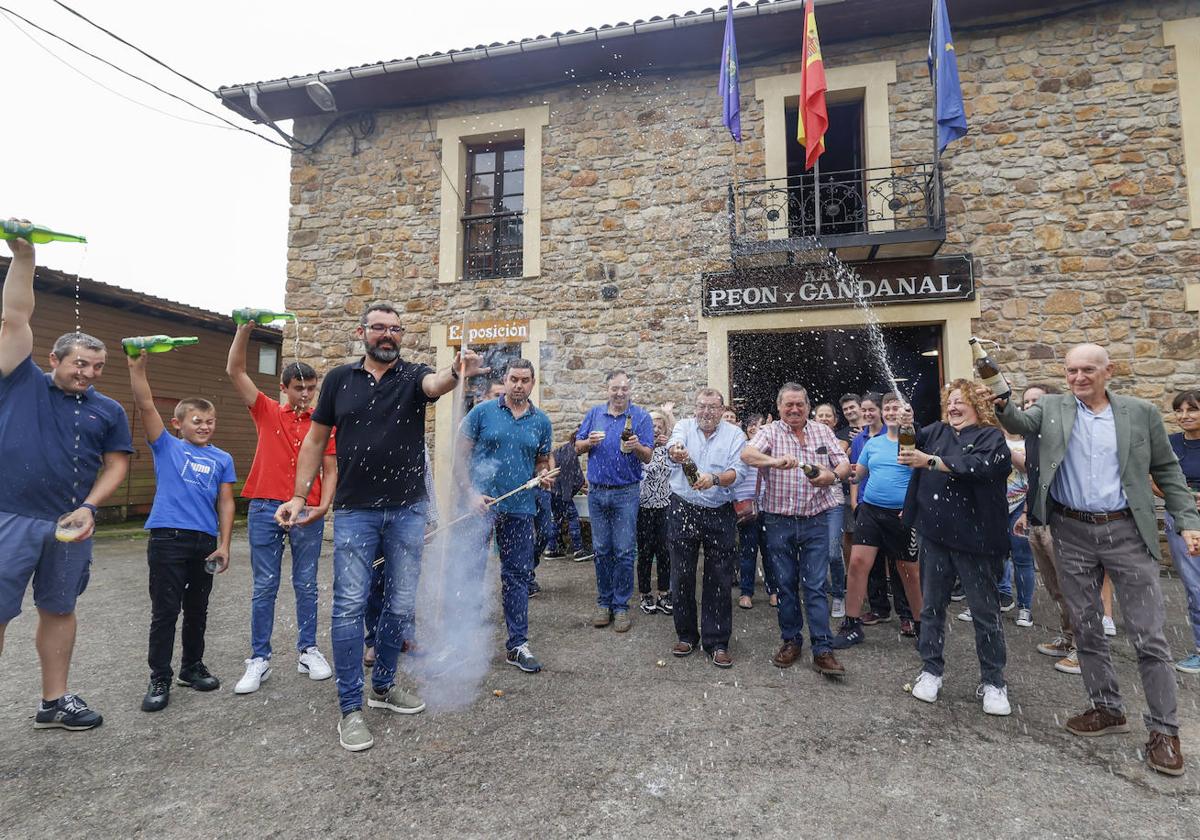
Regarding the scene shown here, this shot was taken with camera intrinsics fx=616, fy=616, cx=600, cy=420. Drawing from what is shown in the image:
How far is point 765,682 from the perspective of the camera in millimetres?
3643

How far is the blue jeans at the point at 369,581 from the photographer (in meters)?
2.95

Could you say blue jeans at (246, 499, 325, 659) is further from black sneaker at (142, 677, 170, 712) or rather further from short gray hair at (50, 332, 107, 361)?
short gray hair at (50, 332, 107, 361)

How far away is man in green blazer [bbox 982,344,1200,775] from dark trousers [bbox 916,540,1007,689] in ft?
1.09

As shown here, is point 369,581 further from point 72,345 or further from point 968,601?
point 968,601

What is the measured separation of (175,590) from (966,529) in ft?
14.4

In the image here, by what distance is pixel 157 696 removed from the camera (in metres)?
3.29

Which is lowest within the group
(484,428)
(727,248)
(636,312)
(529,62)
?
(484,428)

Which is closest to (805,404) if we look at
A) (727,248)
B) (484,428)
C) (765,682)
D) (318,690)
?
(765,682)

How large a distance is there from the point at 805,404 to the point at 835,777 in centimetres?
227

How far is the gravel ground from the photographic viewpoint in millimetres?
2281

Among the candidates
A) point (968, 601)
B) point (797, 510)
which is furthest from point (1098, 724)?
point (797, 510)

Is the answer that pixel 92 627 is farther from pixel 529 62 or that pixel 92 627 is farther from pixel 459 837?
pixel 529 62

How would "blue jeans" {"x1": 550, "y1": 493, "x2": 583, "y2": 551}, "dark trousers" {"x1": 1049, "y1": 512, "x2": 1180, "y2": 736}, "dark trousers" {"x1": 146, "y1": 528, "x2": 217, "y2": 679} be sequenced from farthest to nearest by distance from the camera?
"blue jeans" {"x1": 550, "y1": 493, "x2": 583, "y2": 551} < "dark trousers" {"x1": 146, "y1": 528, "x2": 217, "y2": 679} < "dark trousers" {"x1": 1049, "y1": 512, "x2": 1180, "y2": 736}

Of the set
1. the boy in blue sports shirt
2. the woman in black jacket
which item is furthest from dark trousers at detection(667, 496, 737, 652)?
the boy in blue sports shirt
